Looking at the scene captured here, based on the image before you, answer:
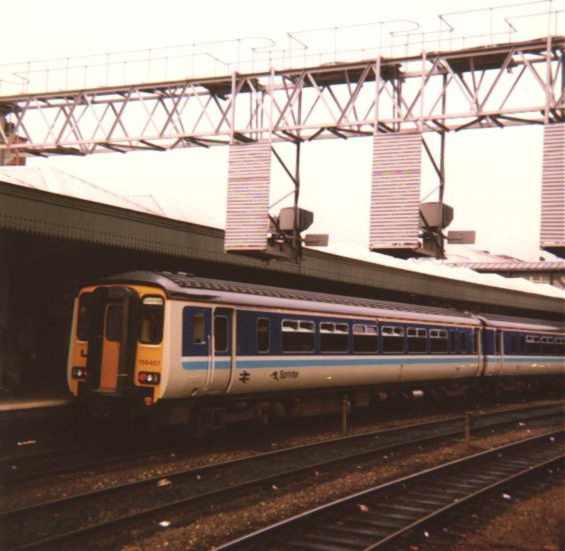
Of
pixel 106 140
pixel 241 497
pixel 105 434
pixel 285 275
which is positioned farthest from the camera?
pixel 285 275

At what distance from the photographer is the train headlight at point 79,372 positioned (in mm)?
14731


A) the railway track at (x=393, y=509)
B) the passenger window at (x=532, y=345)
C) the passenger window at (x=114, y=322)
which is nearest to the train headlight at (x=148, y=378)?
the passenger window at (x=114, y=322)

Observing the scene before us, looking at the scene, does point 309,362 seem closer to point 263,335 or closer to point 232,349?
point 263,335

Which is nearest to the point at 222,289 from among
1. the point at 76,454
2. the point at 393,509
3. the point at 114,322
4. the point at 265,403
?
the point at 114,322

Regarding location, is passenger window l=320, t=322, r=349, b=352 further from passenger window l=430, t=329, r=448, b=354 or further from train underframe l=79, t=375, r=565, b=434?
passenger window l=430, t=329, r=448, b=354

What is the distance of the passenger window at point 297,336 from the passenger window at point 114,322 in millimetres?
3790

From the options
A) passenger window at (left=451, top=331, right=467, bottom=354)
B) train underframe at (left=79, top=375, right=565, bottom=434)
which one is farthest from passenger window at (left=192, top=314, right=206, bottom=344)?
passenger window at (left=451, top=331, right=467, bottom=354)

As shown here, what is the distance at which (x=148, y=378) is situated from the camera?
45.3 ft

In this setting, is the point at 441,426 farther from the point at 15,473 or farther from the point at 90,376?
the point at 15,473

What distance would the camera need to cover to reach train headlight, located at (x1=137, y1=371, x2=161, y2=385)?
45.1ft

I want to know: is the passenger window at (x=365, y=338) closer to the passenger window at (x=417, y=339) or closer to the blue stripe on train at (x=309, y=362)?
the blue stripe on train at (x=309, y=362)

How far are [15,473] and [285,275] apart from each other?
1332 centimetres

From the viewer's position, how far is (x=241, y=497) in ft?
37.2

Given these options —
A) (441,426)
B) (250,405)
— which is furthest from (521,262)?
(250,405)
